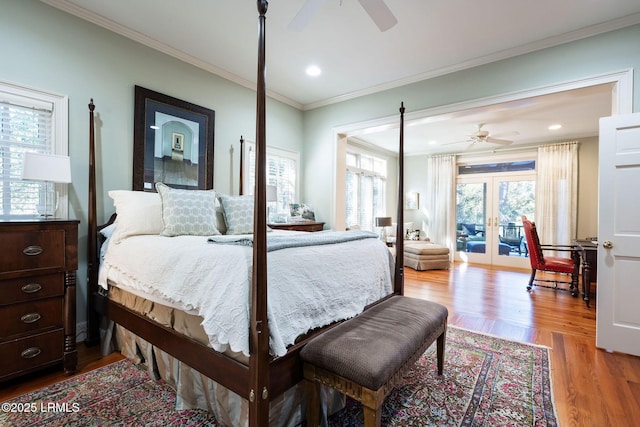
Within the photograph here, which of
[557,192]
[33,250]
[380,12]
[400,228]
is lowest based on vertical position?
[33,250]

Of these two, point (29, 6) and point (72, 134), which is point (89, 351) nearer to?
point (72, 134)

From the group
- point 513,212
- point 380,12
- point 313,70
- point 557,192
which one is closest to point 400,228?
point 380,12

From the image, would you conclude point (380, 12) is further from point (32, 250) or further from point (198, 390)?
point (32, 250)

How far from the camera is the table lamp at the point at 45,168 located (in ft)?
6.52

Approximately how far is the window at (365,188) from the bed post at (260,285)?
17.2 feet

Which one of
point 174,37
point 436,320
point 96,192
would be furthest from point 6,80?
point 436,320

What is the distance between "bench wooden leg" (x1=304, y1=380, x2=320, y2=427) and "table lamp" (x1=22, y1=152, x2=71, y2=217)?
2.21m

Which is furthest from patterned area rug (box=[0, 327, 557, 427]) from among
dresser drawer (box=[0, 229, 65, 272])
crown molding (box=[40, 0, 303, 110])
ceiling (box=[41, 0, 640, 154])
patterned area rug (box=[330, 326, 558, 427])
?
crown molding (box=[40, 0, 303, 110])

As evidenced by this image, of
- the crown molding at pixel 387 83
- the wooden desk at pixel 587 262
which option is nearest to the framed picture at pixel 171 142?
the crown molding at pixel 387 83

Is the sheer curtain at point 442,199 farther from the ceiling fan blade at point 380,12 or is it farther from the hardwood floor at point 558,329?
the ceiling fan blade at point 380,12

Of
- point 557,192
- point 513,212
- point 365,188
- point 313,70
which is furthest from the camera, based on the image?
point 365,188

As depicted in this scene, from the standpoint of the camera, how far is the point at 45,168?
6.73 ft

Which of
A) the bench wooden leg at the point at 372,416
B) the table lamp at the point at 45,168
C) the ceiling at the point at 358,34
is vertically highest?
the ceiling at the point at 358,34

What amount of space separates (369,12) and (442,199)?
602 centimetres
